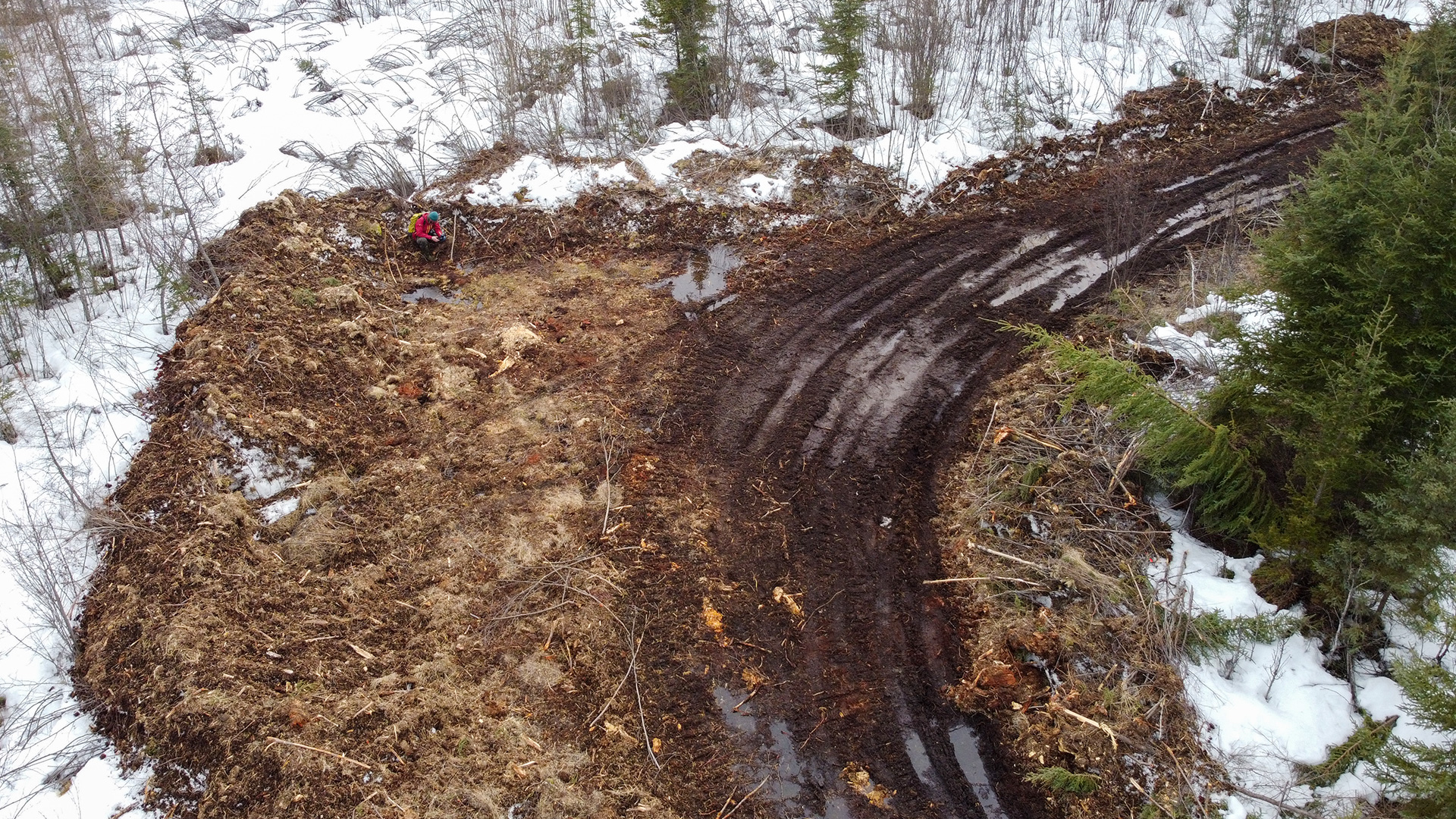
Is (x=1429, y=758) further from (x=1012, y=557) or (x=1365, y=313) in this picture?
(x=1012, y=557)

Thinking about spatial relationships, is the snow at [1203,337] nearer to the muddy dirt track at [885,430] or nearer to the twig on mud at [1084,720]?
the muddy dirt track at [885,430]

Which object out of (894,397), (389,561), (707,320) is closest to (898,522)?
(894,397)

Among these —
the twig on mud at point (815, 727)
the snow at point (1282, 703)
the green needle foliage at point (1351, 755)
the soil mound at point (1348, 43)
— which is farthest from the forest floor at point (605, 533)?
the soil mound at point (1348, 43)

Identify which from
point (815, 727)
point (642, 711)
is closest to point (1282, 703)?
point (815, 727)

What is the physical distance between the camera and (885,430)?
23.2ft

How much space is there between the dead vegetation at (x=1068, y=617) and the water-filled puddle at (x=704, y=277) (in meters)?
3.37

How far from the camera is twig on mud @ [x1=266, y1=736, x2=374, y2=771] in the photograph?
4562 mm

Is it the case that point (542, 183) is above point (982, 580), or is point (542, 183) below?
above

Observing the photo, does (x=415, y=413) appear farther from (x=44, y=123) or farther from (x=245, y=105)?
(x=245, y=105)

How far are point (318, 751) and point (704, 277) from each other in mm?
6137

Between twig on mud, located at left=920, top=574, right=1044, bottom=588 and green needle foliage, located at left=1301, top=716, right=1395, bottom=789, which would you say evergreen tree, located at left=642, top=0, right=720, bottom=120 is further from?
green needle foliage, located at left=1301, top=716, right=1395, bottom=789

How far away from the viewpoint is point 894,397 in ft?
24.2

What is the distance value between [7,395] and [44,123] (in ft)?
12.4

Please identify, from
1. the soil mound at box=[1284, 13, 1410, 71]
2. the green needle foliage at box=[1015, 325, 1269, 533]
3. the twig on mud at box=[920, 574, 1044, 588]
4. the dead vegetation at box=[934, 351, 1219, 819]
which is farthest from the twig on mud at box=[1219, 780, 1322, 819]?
the soil mound at box=[1284, 13, 1410, 71]
